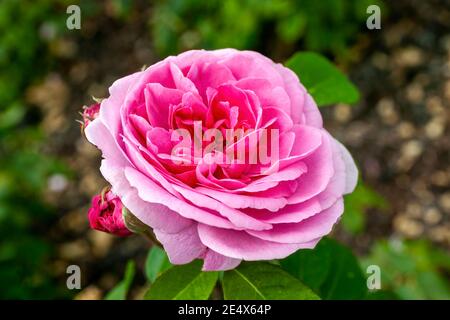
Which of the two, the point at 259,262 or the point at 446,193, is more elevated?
the point at 259,262

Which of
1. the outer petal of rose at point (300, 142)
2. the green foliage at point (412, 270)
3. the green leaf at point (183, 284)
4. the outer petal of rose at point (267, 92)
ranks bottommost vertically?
the green foliage at point (412, 270)

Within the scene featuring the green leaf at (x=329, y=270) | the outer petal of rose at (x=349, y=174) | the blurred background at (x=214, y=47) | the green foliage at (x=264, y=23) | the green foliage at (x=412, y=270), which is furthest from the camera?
the green foliage at (x=264, y=23)

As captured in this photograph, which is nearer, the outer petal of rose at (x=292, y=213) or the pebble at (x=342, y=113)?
the outer petal of rose at (x=292, y=213)

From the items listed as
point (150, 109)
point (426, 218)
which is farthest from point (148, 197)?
point (426, 218)

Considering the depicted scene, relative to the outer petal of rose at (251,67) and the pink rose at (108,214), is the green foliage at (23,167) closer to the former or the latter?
the pink rose at (108,214)

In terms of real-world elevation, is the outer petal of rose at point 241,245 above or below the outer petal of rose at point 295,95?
below

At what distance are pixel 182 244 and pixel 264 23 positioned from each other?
6.56 feet

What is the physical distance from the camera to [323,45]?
2.35 metres

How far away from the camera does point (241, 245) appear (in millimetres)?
601

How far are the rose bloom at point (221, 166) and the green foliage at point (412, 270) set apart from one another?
0.83 meters

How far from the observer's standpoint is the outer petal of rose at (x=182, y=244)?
0.59 m

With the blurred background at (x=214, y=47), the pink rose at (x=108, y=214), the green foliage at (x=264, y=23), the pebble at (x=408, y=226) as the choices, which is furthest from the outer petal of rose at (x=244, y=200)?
the green foliage at (x=264, y=23)

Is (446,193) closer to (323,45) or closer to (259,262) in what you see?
(323,45)
